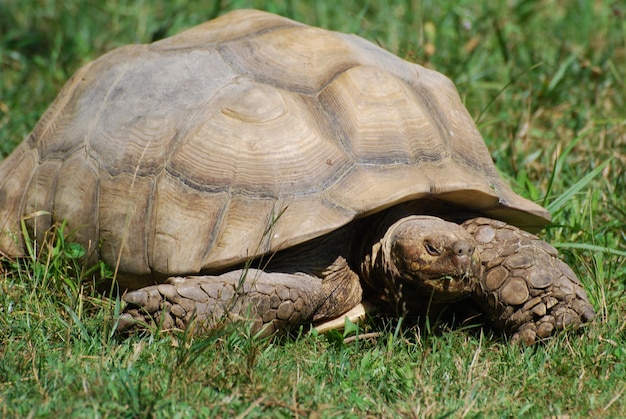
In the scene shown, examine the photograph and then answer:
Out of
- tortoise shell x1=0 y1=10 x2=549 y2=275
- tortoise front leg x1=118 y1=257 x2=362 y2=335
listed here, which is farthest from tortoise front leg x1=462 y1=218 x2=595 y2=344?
tortoise front leg x1=118 y1=257 x2=362 y2=335

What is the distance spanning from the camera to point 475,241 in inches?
136

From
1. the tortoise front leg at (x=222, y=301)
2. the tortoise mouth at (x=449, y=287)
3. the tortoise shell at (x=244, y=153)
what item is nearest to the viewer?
the tortoise front leg at (x=222, y=301)

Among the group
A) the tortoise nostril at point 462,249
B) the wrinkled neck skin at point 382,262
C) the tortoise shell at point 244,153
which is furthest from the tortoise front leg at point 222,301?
the tortoise nostril at point 462,249

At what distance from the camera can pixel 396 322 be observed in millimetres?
3496

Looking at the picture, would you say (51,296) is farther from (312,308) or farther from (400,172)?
(400,172)

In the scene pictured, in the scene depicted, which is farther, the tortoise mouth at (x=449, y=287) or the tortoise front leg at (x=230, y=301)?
the tortoise mouth at (x=449, y=287)

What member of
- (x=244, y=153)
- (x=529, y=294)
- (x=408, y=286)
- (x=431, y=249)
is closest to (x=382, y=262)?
(x=408, y=286)

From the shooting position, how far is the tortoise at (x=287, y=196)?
324 cm

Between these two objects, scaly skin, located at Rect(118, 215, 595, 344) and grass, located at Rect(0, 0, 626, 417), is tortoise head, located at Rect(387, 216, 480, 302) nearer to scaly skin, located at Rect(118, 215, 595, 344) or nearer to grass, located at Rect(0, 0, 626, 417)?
scaly skin, located at Rect(118, 215, 595, 344)

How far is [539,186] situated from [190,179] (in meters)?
2.07

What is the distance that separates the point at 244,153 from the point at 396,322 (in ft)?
2.93

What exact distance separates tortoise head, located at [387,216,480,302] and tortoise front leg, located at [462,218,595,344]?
0.28 ft

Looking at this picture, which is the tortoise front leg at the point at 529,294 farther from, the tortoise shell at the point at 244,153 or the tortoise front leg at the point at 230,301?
the tortoise front leg at the point at 230,301

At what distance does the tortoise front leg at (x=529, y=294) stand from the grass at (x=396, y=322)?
8 centimetres
